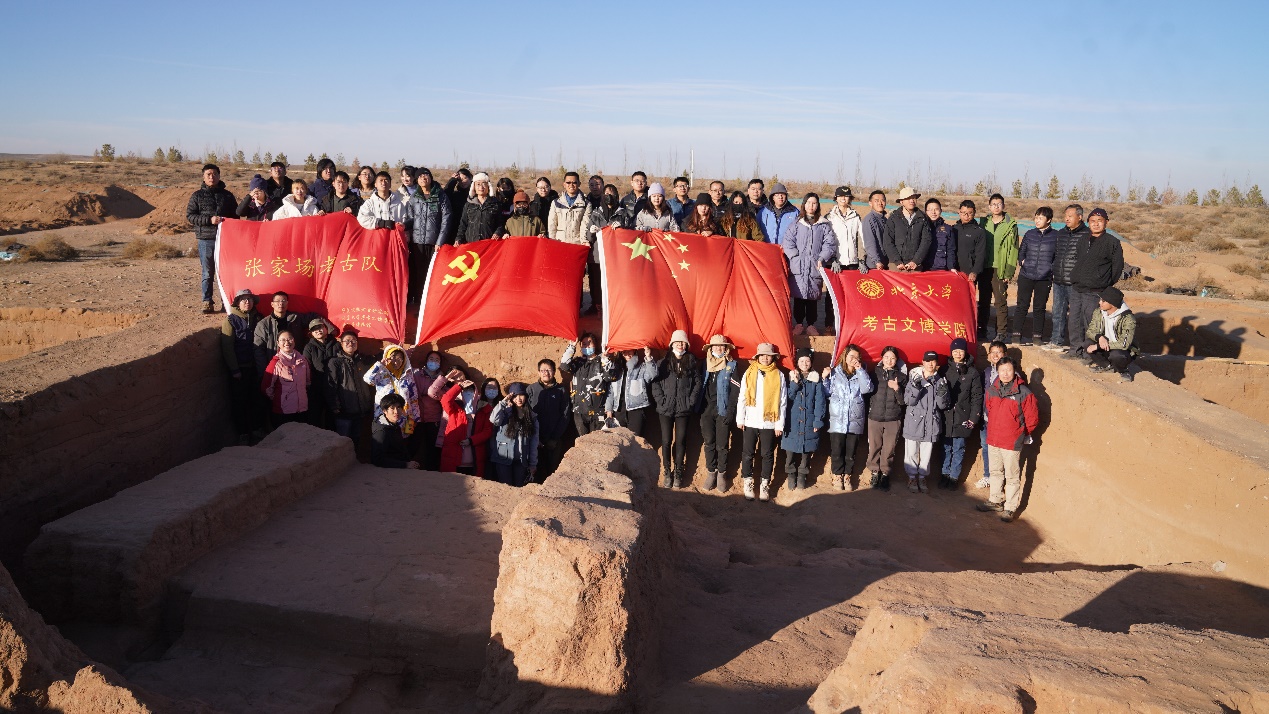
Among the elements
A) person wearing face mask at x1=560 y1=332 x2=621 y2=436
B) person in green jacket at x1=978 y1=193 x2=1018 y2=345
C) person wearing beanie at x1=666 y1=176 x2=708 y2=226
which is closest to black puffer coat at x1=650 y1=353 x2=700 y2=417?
person wearing face mask at x1=560 y1=332 x2=621 y2=436

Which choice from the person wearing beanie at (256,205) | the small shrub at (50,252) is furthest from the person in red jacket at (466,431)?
the small shrub at (50,252)

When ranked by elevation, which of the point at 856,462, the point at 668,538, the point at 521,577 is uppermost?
the point at 521,577

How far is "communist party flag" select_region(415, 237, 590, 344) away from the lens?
9.14 meters

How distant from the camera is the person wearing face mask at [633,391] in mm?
8773

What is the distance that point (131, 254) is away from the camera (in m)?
17.5

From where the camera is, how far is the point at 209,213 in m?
9.71

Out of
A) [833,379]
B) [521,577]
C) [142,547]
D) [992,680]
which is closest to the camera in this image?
[992,680]

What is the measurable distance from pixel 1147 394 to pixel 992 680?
242 inches

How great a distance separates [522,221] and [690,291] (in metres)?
2.09

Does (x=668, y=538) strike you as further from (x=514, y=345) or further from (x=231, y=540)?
(x=514, y=345)

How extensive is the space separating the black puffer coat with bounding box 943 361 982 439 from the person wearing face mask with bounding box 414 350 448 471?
5.13 meters

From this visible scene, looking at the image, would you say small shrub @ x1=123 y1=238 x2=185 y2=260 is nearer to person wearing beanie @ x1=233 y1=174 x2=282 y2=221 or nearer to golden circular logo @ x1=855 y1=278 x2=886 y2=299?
person wearing beanie @ x1=233 y1=174 x2=282 y2=221

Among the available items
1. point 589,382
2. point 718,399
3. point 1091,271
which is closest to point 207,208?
point 589,382

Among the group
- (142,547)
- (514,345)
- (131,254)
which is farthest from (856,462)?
(131,254)
